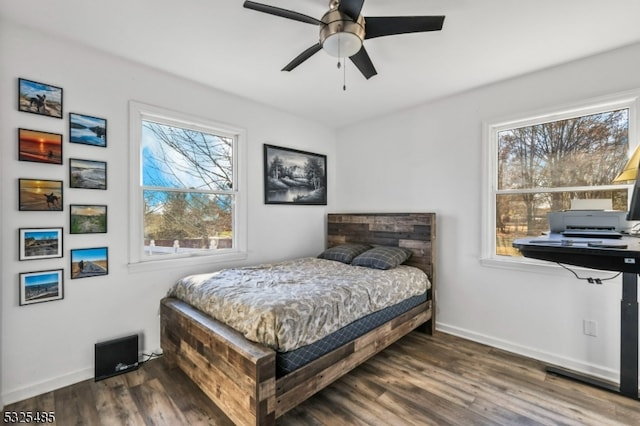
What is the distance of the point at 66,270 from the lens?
217cm

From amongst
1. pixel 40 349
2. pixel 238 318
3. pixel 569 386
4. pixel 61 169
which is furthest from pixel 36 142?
pixel 569 386

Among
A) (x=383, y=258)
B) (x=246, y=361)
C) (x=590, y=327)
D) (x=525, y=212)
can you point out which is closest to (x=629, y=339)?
(x=590, y=327)

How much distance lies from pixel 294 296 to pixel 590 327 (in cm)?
242

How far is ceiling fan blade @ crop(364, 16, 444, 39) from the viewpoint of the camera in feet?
5.08

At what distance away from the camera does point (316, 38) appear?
2.13 m

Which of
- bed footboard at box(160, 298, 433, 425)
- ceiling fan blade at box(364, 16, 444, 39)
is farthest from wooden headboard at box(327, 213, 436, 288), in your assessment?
ceiling fan blade at box(364, 16, 444, 39)

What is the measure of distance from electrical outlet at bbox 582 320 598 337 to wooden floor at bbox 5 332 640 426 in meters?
0.43

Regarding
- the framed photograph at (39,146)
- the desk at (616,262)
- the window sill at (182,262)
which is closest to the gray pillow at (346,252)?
the window sill at (182,262)

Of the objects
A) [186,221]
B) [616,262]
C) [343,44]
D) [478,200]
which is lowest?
[616,262]

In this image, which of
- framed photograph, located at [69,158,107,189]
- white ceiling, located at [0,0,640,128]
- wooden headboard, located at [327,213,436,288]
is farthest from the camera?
wooden headboard, located at [327,213,436,288]

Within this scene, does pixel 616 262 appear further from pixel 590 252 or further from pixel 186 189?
pixel 186 189

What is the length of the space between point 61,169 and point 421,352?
3.34 meters

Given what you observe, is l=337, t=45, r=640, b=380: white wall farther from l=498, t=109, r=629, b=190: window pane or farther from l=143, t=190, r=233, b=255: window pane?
l=143, t=190, r=233, b=255: window pane

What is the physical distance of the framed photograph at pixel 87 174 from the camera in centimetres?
219
